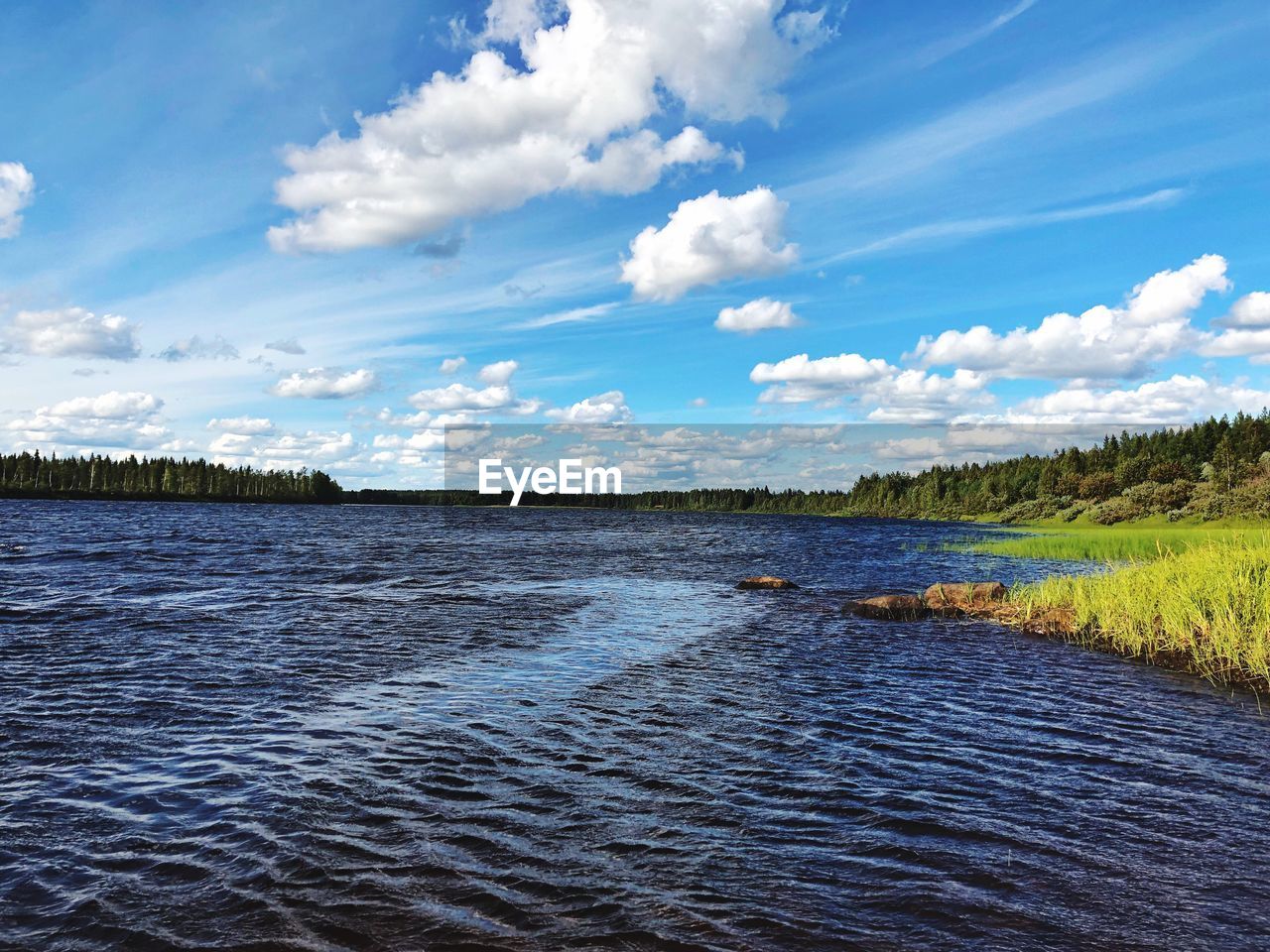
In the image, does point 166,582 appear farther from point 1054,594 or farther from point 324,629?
point 1054,594

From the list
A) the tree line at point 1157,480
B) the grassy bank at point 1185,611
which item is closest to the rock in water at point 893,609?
the grassy bank at point 1185,611

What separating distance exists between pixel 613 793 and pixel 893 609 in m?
23.1

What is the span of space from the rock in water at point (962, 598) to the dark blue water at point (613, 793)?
634 cm

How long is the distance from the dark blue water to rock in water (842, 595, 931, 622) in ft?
17.4

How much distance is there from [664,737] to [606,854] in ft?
17.0

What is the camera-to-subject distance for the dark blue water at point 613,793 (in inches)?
320

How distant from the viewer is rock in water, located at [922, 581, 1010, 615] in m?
32.3

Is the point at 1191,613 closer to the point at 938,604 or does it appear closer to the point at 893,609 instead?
the point at 938,604

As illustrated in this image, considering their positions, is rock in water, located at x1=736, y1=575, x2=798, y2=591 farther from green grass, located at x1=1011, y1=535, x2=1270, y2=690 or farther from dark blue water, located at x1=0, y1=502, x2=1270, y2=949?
dark blue water, located at x1=0, y1=502, x2=1270, y2=949

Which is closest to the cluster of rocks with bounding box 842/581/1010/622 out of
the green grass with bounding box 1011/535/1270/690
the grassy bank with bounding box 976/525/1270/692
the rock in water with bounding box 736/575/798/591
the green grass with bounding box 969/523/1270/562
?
the grassy bank with bounding box 976/525/1270/692

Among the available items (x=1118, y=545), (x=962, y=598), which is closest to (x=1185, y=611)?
(x=962, y=598)

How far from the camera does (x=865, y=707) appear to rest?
1730 centimetres

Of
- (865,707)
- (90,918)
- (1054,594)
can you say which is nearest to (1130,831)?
(865,707)

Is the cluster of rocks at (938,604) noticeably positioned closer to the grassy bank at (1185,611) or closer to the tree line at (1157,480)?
the grassy bank at (1185,611)
